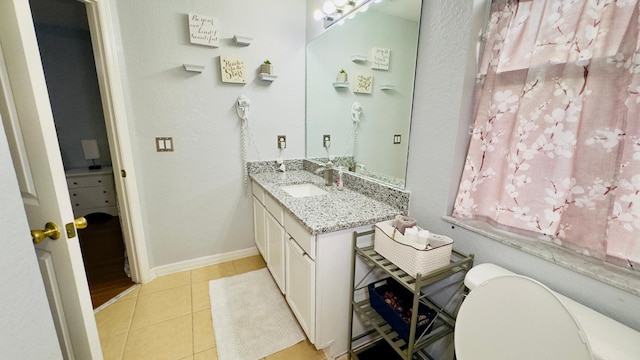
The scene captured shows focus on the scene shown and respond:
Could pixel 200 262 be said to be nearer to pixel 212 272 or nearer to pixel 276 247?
pixel 212 272

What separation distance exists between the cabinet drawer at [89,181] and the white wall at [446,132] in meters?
3.92

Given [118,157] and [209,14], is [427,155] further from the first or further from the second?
[118,157]

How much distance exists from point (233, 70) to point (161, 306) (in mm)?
1935

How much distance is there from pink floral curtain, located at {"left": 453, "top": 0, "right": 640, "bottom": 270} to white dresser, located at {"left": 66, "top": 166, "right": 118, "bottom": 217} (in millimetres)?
4273

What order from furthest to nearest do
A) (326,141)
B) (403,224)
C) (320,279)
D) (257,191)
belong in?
(326,141), (257,191), (320,279), (403,224)

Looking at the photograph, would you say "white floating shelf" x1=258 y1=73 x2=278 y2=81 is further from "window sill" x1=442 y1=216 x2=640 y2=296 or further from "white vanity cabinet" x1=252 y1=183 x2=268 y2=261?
"window sill" x1=442 y1=216 x2=640 y2=296

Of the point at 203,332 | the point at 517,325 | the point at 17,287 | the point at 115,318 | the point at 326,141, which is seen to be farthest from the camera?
the point at 326,141

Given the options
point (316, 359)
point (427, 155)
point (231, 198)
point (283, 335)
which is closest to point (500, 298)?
point (427, 155)

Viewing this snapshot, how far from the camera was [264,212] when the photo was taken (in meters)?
2.10

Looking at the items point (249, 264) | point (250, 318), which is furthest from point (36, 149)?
point (249, 264)

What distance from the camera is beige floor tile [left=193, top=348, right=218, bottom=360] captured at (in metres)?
1.46

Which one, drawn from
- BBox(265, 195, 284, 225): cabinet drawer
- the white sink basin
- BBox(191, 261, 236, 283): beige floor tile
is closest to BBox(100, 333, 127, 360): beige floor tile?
BBox(191, 261, 236, 283): beige floor tile

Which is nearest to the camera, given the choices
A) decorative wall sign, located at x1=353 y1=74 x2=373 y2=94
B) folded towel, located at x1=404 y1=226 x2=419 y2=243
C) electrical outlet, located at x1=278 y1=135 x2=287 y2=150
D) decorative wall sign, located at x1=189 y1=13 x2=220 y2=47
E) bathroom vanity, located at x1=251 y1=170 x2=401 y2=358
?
folded towel, located at x1=404 y1=226 x2=419 y2=243

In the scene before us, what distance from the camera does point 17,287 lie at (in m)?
0.63
